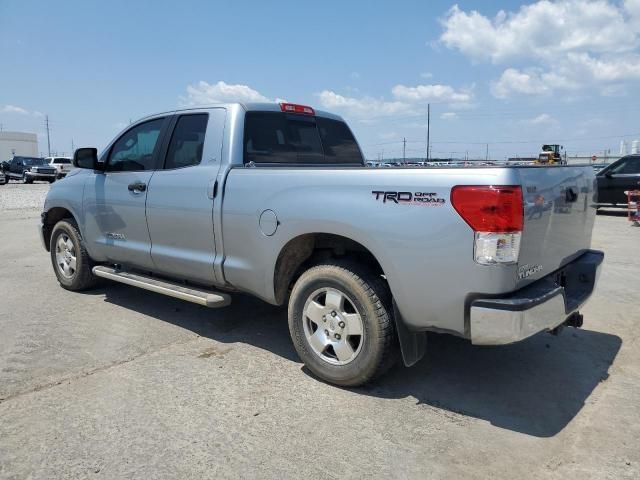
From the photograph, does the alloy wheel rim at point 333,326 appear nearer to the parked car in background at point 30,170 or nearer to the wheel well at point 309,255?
the wheel well at point 309,255

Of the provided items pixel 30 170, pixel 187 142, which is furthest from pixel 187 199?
pixel 30 170

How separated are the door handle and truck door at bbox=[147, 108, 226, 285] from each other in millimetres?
116

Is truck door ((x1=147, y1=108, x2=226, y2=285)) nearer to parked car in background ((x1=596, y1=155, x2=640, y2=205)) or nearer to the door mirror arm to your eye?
the door mirror arm

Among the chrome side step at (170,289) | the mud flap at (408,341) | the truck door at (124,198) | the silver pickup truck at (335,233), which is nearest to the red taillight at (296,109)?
the silver pickup truck at (335,233)

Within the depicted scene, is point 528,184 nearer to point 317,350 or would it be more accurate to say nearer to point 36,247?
point 317,350

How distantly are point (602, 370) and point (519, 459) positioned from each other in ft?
5.24

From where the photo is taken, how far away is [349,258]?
3684 millimetres

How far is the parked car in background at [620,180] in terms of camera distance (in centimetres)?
1450

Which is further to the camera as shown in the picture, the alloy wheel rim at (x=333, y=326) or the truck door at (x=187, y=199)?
the truck door at (x=187, y=199)

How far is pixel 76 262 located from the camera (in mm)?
6059

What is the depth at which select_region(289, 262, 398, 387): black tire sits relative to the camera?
3.37 meters

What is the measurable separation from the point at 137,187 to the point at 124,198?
0.96 ft

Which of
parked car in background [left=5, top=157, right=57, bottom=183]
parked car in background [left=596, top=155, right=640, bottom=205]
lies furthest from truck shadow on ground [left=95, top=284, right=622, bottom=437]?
parked car in background [left=5, top=157, right=57, bottom=183]

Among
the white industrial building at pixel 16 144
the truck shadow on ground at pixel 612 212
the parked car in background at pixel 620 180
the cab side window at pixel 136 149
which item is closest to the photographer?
the cab side window at pixel 136 149
